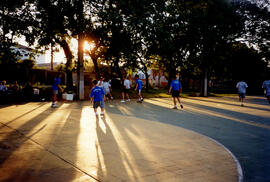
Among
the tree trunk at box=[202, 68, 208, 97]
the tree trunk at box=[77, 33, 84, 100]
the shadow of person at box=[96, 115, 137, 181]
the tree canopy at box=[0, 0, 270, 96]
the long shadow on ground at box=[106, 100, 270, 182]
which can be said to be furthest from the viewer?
the tree trunk at box=[202, 68, 208, 97]

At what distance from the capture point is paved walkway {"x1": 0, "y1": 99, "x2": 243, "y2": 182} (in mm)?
3982

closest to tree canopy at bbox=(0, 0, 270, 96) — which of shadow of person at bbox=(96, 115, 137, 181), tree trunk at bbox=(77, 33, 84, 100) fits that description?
tree trunk at bbox=(77, 33, 84, 100)

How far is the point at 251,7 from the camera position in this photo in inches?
66.2

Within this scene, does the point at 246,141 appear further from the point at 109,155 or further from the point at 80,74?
the point at 80,74

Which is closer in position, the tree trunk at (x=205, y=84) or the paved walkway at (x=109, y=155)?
the paved walkway at (x=109, y=155)

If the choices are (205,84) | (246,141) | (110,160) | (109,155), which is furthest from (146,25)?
(205,84)

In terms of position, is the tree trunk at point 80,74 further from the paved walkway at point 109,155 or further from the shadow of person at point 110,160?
the shadow of person at point 110,160

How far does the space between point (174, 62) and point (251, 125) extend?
22.0m

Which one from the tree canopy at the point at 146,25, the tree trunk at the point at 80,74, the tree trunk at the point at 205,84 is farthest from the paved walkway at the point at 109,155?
the tree trunk at the point at 205,84

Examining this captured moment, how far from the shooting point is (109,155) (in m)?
5.07

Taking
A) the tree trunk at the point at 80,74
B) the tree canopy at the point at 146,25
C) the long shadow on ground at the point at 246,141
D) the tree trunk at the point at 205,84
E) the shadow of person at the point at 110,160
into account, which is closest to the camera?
the tree canopy at the point at 146,25

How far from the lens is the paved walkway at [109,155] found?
3982 millimetres

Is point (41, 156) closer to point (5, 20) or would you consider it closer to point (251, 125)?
Answer: point (5, 20)

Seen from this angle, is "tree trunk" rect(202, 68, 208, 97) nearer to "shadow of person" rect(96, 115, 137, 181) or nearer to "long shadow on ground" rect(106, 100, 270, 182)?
"long shadow on ground" rect(106, 100, 270, 182)
